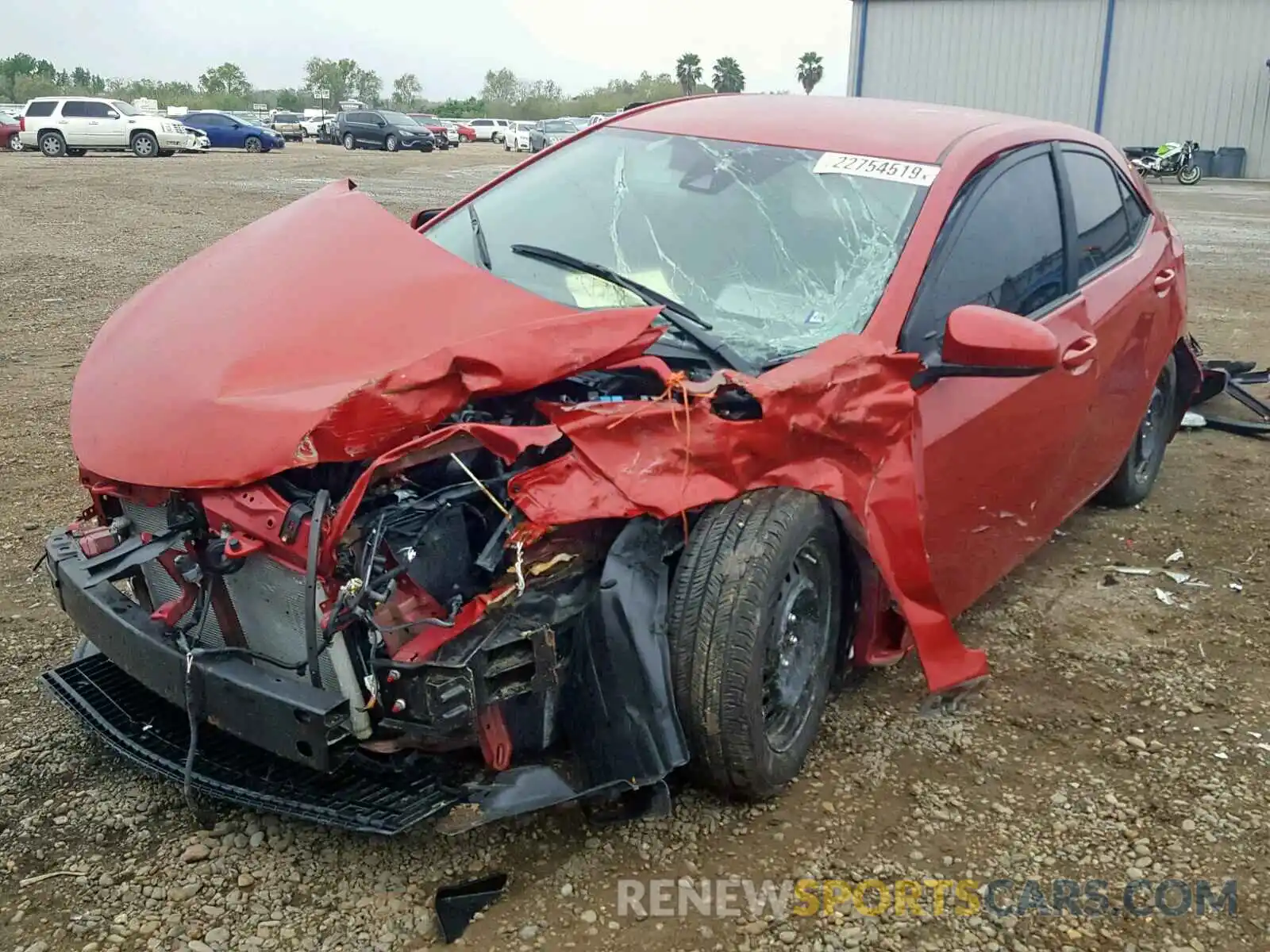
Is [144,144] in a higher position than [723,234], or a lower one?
higher

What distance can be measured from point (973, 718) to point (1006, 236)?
1508 millimetres

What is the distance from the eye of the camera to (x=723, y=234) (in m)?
3.43

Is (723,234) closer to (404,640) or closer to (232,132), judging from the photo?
(404,640)

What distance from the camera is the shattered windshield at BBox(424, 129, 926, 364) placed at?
10.5 ft

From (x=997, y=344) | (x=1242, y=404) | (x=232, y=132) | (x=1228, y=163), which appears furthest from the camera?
(x=232, y=132)

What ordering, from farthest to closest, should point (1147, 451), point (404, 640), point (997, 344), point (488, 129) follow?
point (488, 129)
point (1147, 451)
point (997, 344)
point (404, 640)

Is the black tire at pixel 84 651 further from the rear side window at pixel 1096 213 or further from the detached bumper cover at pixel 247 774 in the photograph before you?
the rear side window at pixel 1096 213

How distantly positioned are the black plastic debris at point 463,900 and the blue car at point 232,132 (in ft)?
118

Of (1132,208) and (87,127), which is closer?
(1132,208)

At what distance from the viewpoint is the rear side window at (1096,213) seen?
409 centimetres

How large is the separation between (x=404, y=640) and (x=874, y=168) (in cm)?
210

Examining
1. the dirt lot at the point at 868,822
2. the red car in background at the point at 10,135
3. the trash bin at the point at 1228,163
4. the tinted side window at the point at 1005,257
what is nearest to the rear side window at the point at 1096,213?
the tinted side window at the point at 1005,257

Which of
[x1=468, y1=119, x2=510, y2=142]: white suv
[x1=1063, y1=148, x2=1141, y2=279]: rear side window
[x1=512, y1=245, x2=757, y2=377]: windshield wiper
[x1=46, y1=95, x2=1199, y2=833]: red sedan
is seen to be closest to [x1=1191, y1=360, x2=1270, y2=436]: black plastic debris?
[x1=1063, y1=148, x2=1141, y2=279]: rear side window

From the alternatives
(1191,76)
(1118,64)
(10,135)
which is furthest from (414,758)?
(10,135)
